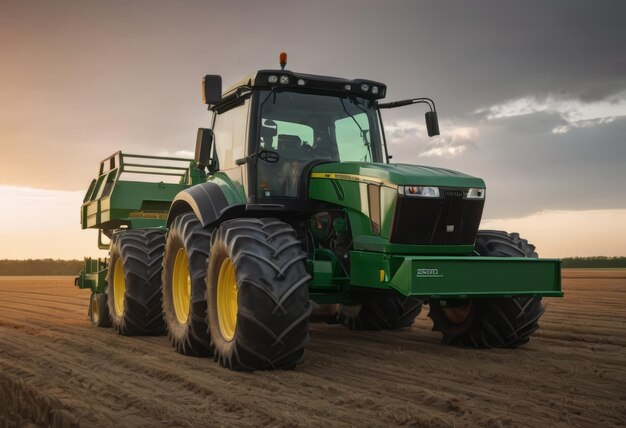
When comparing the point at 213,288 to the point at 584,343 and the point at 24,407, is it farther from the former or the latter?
the point at 584,343

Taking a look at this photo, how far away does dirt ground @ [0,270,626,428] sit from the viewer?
5234mm

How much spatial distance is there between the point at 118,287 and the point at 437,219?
584 centimetres

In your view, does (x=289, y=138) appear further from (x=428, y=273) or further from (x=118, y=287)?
(x=118, y=287)

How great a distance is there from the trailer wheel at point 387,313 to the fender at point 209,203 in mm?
3061

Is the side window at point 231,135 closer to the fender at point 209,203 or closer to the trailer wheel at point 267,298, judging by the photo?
the fender at point 209,203

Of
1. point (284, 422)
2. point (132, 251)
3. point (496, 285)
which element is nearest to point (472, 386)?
point (496, 285)

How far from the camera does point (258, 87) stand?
27.6 ft

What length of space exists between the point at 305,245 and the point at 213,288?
127 centimetres

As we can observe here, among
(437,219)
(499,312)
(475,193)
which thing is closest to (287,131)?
(437,219)

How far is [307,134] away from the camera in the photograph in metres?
8.55

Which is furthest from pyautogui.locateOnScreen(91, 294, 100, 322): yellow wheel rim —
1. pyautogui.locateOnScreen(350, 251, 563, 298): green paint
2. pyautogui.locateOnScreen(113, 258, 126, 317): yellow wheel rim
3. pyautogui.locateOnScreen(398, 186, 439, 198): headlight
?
pyautogui.locateOnScreen(398, 186, 439, 198): headlight

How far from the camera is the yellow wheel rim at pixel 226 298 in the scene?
761cm

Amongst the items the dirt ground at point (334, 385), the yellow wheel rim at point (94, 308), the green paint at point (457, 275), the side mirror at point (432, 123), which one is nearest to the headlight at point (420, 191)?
the green paint at point (457, 275)

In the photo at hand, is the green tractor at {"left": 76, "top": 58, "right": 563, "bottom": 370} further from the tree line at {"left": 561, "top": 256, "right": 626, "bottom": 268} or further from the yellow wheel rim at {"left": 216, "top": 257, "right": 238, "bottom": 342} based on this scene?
the tree line at {"left": 561, "top": 256, "right": 626, "bottom": 268}
